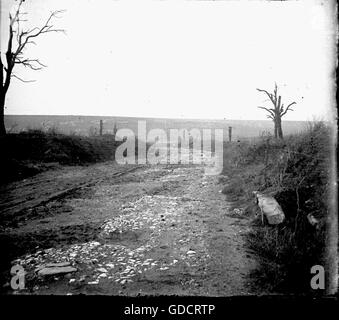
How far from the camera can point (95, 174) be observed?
11562 mm

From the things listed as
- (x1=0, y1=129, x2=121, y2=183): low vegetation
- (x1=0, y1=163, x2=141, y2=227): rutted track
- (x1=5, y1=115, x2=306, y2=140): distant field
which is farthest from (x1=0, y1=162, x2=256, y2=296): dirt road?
(x1=5, y1=115, x2=306, y2=140): distant field

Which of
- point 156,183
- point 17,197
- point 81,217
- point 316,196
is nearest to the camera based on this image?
point 316,196

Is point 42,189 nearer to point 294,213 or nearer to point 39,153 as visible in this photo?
point 39,153

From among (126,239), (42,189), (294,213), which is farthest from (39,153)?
(294,213)

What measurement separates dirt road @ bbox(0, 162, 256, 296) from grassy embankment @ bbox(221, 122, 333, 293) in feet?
0.95

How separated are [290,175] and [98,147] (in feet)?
47.1

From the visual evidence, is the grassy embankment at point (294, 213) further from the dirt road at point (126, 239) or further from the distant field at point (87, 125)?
the distant field at point (87, 125)

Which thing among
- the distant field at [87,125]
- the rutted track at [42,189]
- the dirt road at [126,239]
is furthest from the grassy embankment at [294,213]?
the distant field at [87,125]

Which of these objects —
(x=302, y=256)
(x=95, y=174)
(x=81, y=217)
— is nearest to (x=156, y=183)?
(x=95, y=174)

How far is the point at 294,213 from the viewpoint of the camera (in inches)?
193

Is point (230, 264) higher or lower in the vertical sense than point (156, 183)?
lower

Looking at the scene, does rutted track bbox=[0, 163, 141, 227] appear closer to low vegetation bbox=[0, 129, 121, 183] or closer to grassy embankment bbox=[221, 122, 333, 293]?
low vegetation bbox=[0, 129, 121, 183]
